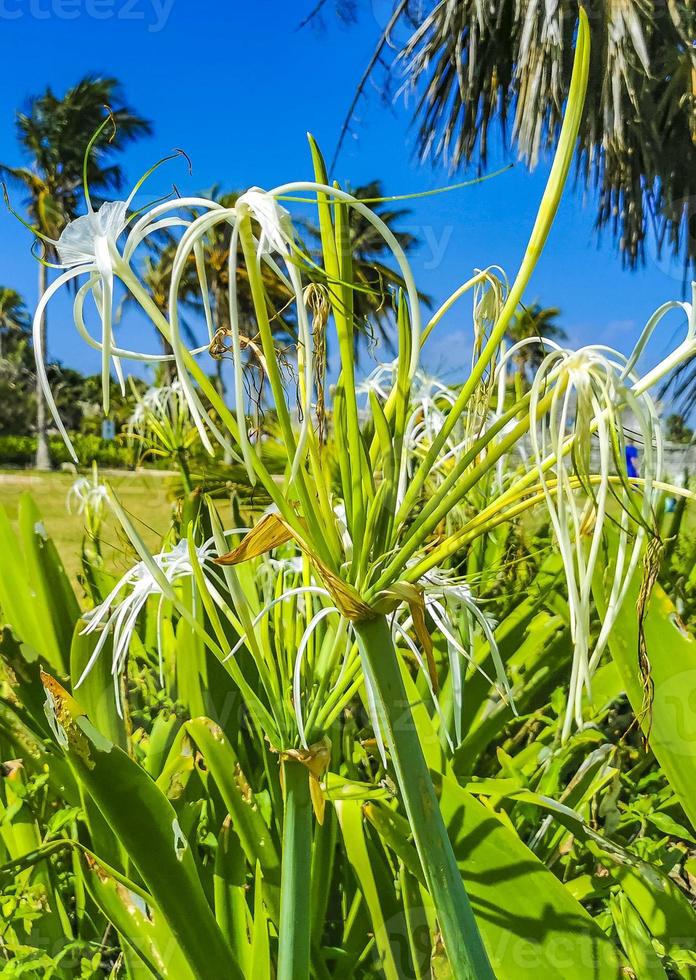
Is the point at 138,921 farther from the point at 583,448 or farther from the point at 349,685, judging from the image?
the point at 583,448

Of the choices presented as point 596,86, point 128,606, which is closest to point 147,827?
point 128,606

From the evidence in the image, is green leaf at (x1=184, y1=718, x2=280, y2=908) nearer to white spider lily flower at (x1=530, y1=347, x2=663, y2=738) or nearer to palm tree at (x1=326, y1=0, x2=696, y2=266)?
white spider lily flower at (x1=530, y1=347, x2=663, y2=738)

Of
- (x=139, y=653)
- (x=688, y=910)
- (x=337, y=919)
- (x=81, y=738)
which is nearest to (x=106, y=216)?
(x=81, y=738)

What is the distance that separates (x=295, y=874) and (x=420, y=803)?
0.38 ft

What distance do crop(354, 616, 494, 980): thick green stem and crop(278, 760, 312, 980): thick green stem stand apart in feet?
0.30

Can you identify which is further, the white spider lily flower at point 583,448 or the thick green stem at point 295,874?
the thick green stem at point 295,874

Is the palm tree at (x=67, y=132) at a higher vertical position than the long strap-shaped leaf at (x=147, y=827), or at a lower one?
higher

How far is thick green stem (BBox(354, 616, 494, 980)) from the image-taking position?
307 mm

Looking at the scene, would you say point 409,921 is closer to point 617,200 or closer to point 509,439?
point 509,439

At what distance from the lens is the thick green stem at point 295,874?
1.27ft

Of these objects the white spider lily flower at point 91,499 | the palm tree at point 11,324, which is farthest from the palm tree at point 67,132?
the white spider lily flower at point 91,499

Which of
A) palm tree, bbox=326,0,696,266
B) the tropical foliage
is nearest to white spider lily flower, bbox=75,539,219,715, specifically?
the tropical foliage

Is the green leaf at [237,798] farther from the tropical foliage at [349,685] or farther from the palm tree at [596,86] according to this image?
the palm tree at [596,86]

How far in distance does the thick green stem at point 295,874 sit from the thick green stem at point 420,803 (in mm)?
91
